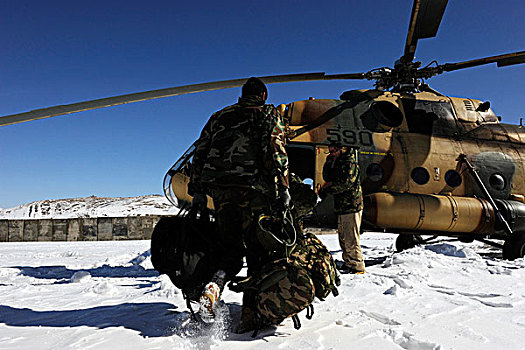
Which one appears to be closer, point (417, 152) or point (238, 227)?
point (238, 227)

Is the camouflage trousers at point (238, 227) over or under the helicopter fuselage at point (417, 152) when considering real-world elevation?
under

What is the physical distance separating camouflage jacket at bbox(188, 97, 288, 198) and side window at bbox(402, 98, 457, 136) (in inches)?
210

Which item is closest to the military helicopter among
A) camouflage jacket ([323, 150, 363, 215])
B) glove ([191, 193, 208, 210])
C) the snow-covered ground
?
camouflage jacket ([323, 150, 363, 215])

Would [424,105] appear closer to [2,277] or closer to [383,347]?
[383,347]

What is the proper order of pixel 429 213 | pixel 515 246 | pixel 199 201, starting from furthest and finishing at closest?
pixel 515 246, pixel 429 213, pixel 199 201

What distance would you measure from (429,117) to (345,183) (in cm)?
347

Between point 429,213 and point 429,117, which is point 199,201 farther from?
point 429,117

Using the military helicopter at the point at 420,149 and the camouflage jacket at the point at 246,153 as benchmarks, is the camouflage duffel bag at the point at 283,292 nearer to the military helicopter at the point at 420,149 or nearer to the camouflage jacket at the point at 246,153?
the camouflage jacket at the point at 246,153

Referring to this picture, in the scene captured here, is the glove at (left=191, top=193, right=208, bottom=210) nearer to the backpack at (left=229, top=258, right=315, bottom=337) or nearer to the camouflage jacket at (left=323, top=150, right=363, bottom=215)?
the backpack at (left=229, top=258, right=315, bottom=337)

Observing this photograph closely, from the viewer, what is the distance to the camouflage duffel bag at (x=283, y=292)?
2131 millimetres

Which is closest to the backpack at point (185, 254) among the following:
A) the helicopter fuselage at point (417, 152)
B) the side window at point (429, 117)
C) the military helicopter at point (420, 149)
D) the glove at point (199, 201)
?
the glove at point (199, 201)

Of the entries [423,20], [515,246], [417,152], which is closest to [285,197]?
[417,152]

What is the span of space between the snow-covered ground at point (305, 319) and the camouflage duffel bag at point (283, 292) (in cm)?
20

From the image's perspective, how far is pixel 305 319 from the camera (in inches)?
106
